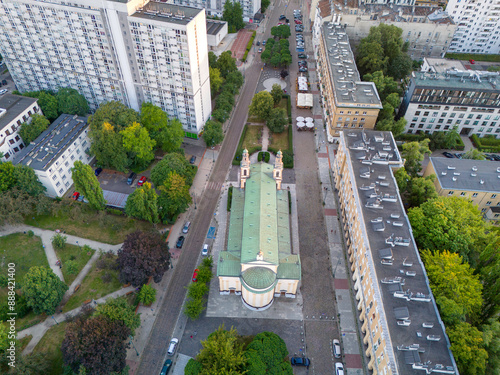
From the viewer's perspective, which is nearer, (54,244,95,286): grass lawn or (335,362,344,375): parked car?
(335,362,344,375): parked car

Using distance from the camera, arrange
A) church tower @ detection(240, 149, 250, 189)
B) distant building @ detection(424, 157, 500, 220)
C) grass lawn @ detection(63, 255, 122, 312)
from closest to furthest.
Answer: grass lawn @ detection(63, 255, 122, 312), church tower @ detection(240, 149, 250, 189), distant building @ detection(424, 157, 500, 220)

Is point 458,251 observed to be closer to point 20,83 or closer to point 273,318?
point 273,318

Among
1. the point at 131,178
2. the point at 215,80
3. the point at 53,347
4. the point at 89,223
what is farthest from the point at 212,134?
the point at 53,347

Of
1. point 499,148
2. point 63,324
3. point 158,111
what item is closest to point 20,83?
point 158,111

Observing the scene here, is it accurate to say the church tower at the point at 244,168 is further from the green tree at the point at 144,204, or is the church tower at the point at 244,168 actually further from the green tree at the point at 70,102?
the green tree at the point at 70,102

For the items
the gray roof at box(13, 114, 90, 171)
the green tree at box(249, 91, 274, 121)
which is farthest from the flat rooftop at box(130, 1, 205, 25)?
the gray roof at box(13, 114, 90, 171)

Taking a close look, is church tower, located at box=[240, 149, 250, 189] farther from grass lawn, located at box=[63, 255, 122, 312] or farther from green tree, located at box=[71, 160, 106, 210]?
grass lawn, located at box=[63, 255, 122, 312]

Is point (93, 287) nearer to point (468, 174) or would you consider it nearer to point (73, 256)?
point (73, 256)

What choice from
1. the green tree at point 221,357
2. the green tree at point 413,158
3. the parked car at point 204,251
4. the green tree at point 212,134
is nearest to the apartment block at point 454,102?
the green tree at point 413,158

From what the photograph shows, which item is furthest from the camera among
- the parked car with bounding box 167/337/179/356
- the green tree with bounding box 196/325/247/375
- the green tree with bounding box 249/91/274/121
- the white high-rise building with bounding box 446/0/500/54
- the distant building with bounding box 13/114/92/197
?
the white high-rise building with bounding box 446/0/500/54
